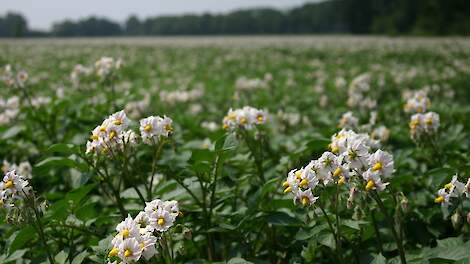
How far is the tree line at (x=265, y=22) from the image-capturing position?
61.6 metres

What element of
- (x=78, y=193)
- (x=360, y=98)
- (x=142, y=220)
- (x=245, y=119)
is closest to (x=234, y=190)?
(x=245, y=119)

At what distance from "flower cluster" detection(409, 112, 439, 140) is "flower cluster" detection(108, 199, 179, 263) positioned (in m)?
1.76

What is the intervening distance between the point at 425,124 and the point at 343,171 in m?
→ 1.27

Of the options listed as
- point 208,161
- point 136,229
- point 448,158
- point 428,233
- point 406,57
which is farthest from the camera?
point 406,57

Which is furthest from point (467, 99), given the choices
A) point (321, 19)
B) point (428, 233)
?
point (321, 19)

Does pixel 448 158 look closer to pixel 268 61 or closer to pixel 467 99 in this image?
pixel 467 99

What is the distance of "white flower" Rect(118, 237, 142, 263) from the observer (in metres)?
1.76

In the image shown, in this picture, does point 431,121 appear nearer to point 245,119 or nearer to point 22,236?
point 245,119

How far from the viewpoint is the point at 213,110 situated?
6871mm

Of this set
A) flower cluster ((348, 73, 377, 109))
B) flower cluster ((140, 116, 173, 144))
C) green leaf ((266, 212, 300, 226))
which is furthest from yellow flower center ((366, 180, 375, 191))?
flower cluster ((348, 73, 377, 109))

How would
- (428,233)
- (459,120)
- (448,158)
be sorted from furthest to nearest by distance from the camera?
(459,120) < (448,158) < (428,233)

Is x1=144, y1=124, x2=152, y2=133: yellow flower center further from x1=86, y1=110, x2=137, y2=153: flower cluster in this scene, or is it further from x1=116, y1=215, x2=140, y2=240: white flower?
x1=116, y1=215, x2=140, y2=240: white flower

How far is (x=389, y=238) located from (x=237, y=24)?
8018 cm

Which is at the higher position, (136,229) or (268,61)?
(136,229)
